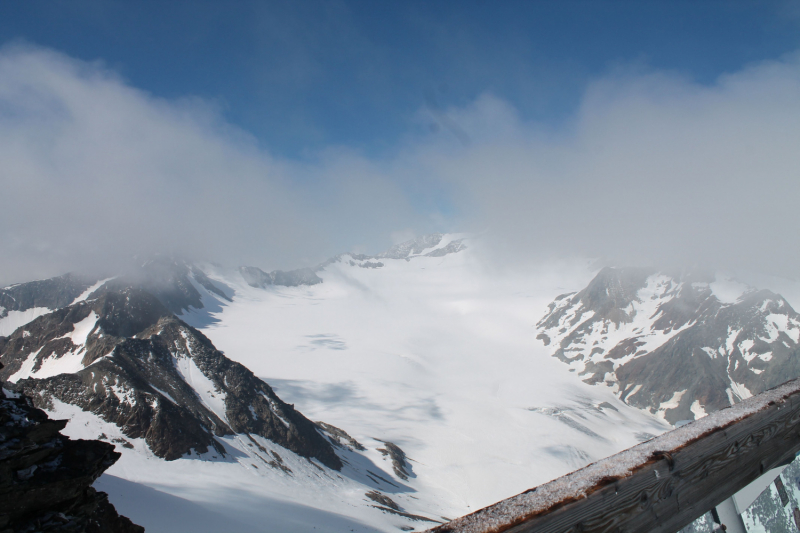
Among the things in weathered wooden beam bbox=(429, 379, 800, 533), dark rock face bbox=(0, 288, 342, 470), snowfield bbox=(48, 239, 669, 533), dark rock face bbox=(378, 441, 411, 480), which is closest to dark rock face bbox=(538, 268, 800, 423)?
snowfield bbox=(48, 239, 669, 533)

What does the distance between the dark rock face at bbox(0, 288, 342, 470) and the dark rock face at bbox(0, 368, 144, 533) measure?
3970 centimetres

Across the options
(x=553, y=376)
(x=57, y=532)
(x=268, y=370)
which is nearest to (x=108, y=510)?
(x=57, y=532)

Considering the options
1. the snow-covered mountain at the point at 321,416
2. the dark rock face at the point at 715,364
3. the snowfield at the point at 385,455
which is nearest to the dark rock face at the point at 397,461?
the snow-covered mountain at the point at 321,416

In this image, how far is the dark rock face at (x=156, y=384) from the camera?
43.0 m

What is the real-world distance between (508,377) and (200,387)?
513 feet

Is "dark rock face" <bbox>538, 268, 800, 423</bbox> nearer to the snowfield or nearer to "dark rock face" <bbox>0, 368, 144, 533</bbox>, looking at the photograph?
the snowfield

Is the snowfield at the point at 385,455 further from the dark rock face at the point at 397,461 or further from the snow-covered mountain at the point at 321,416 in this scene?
the dark rock face at the point at 397,461

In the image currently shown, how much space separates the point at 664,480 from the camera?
81.4 inches

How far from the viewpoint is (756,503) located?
7.80 feet

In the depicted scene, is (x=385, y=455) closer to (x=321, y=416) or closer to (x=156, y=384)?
(x=321, y=416)

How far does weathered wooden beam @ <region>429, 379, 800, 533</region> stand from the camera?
1.69m

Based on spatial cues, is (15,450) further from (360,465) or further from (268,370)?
(268,370)

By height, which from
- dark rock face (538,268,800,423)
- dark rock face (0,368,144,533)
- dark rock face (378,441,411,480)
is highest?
dark rock face (538,268,800,423)

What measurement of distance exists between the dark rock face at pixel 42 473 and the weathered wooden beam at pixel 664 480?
6.64 metres
